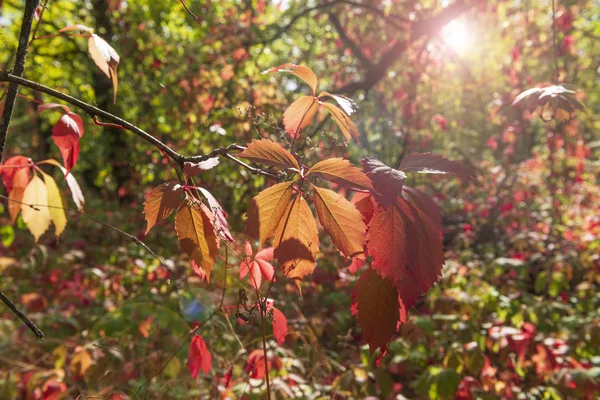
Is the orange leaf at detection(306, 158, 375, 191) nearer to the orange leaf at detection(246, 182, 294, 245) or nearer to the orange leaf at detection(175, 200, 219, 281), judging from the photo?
the orange leaf at detection(246, 182, 294, 245)

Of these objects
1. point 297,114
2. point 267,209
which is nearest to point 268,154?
point 267,209

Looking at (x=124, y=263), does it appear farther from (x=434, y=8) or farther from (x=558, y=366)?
→ (x=434, y=8)

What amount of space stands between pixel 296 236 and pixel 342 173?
0.45 ft

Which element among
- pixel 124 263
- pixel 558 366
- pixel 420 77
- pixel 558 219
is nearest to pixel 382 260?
pixel 558 366

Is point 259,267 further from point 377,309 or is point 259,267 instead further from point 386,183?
point 386,183

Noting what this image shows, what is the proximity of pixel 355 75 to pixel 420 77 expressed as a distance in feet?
3.75

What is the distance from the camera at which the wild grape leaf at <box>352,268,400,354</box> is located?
29.5 inches

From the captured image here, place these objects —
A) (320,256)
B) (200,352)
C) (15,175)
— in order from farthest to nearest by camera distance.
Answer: (320,256), (200,352), (15,175)

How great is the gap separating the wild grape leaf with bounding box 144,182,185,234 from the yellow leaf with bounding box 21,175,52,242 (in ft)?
1.84

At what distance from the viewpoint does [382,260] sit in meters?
0.70

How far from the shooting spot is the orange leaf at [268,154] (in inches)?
27.3

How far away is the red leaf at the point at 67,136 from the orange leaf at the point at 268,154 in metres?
0.50

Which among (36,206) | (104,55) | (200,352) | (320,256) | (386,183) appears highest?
(104,55)

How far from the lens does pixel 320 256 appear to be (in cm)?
422
